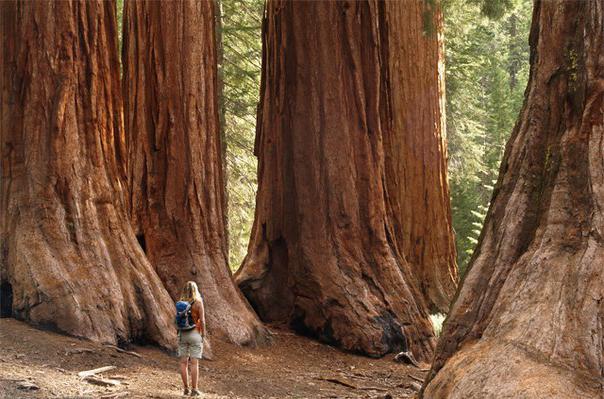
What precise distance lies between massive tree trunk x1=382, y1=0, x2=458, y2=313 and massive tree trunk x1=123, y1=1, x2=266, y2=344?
4.96 metres

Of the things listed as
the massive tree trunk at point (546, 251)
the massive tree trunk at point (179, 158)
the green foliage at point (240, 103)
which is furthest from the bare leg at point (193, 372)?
the green foliage at point (240, 103)

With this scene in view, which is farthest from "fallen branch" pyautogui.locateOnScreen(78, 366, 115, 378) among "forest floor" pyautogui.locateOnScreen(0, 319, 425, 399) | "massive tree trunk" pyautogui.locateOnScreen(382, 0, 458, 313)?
"massive tree trunk" pyautogui.locateOnScreen(382, 0, 458, 313)

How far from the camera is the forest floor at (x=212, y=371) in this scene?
26.9ft

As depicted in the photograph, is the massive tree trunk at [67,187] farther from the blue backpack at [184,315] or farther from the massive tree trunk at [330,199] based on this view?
the massive tree trunk at [330,199]

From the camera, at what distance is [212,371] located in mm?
10508

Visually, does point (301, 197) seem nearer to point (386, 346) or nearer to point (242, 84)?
point (386, 346)

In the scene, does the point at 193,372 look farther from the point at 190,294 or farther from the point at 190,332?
the point at 190,294

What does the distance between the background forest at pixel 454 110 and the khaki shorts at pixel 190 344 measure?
12.3 m

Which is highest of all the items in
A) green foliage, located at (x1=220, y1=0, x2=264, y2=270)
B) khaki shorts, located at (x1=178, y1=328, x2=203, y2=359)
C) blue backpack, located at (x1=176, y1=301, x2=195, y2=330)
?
green foliage, located at (x1=220, y1=0, x2=264, y2=270)

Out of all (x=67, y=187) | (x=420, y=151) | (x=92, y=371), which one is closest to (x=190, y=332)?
(x=92, y=371)

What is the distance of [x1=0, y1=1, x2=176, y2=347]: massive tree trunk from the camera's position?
9891mm

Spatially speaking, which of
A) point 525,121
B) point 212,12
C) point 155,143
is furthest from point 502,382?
point 212,12

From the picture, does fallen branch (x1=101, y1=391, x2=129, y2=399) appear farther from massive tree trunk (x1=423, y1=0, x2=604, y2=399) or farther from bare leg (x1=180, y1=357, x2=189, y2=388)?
massive tree trunk (x1=423, y1=0, x2=604, y2=399)

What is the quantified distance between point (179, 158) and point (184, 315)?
150 inches
